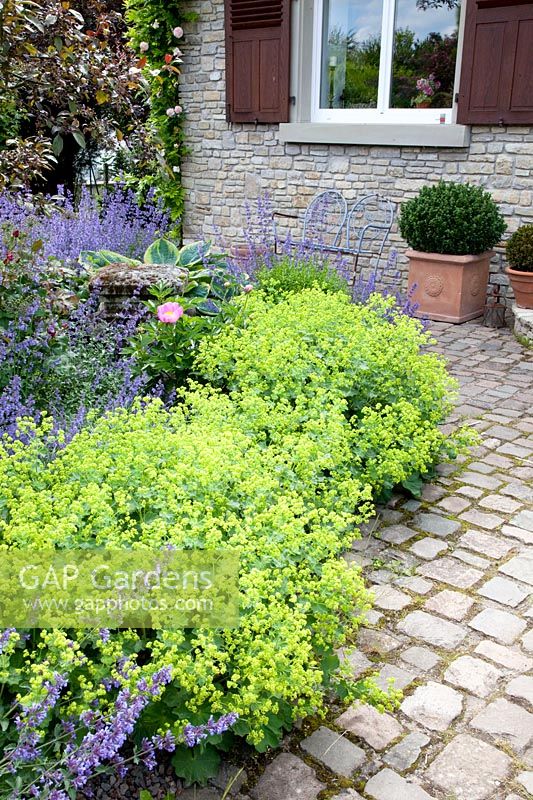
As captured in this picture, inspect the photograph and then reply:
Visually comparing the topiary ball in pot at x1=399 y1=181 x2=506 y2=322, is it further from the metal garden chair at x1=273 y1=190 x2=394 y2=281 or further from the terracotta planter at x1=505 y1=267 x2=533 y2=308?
the metal garden chair at x1=273 y1=190 x2=394 y2=281

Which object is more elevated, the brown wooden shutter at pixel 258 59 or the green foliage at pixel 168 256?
the brown wooden shutter at pixel 258 59

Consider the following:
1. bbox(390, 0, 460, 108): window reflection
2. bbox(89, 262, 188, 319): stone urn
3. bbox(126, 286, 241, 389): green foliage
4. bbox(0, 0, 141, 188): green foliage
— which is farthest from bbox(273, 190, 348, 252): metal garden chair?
bbox(0, 0, 141, 188): green foliage

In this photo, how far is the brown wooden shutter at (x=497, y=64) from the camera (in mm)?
6578

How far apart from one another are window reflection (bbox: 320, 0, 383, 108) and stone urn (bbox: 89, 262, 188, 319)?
468cm

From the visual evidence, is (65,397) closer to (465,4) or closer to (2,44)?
(2,44)

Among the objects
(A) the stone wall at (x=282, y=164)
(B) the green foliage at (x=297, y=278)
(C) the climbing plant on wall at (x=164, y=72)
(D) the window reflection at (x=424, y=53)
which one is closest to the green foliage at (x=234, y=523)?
(B) the green foliage at (x=297, y=278)

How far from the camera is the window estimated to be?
7.47 m

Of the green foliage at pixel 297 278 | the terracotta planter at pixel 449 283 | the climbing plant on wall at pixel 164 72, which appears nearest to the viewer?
the green foliage at pixel 297 278

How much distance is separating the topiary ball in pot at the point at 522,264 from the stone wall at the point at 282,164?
511mm

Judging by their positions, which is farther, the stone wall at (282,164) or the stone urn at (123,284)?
the stone wall at (282,164)

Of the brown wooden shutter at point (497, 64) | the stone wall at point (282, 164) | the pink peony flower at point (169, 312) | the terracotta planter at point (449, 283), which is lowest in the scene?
the terracotta planter at point (449, 283)

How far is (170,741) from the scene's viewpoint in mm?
1848

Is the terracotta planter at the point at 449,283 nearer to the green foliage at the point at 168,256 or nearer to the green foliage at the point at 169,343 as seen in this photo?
the green foliage at the point at 168,256

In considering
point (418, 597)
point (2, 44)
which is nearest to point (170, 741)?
point (418, 597)
